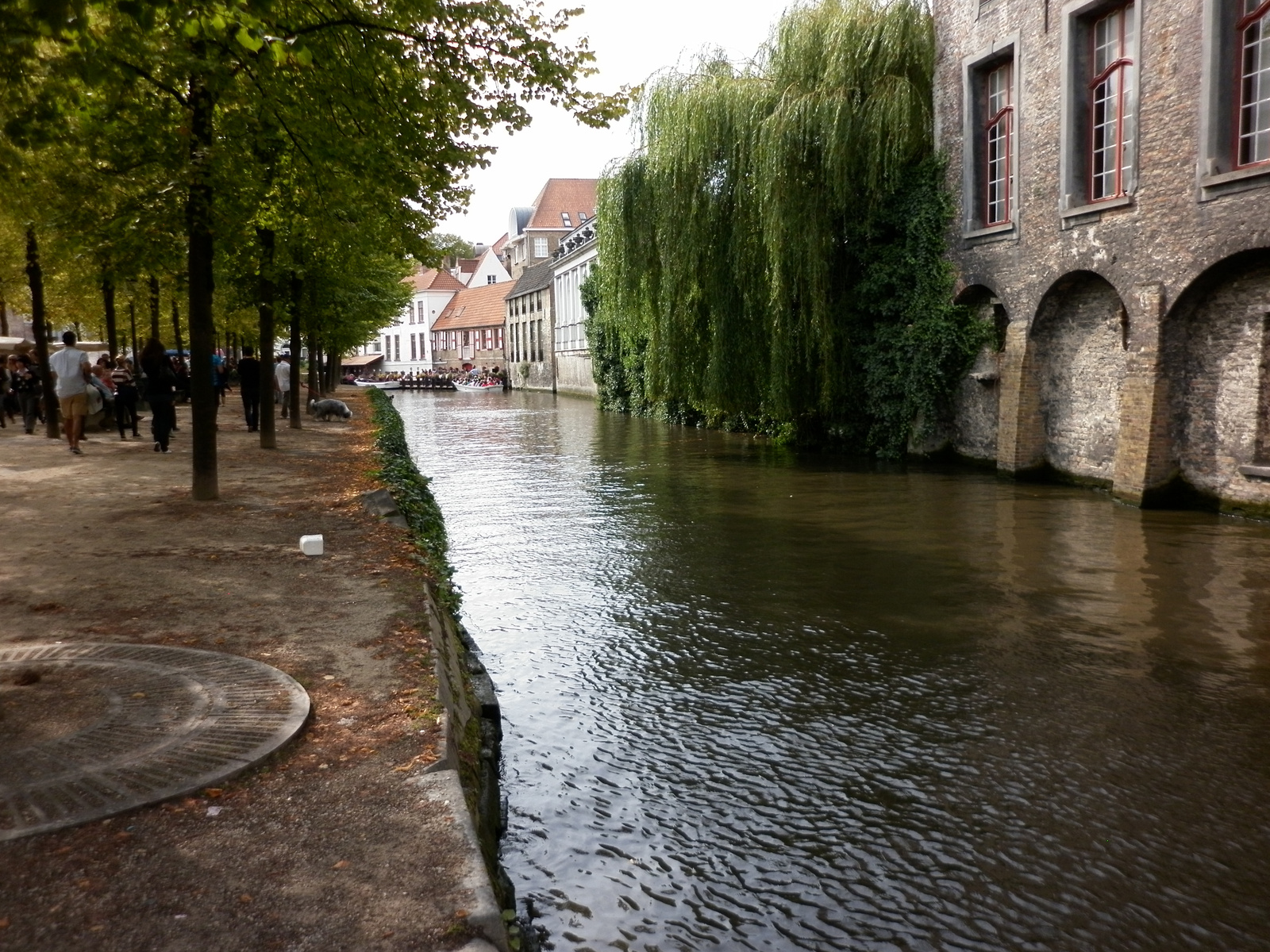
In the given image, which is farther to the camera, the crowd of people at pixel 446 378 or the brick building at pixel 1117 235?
the crowd of people at pixel 446 378

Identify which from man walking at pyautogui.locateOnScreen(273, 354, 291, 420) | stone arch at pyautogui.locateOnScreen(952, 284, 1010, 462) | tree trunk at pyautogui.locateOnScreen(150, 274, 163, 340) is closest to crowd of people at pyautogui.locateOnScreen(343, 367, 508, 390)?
man walking at pyautogui.locateOnScreen(273, 354, 291, 420)

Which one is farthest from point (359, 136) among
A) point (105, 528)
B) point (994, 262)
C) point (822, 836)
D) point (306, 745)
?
point (994, 262)

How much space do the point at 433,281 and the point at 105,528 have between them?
308ft

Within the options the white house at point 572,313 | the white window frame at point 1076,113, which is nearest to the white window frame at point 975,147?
the white window frame at point 1076,113

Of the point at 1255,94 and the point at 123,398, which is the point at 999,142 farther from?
the point at 123,398

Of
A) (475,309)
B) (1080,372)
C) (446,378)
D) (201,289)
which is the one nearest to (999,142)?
(1080,372)

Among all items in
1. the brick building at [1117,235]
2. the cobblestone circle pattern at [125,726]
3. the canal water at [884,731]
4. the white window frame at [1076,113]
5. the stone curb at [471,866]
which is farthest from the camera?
the white window frame at [1076,113]

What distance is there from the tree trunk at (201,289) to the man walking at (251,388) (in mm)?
9176

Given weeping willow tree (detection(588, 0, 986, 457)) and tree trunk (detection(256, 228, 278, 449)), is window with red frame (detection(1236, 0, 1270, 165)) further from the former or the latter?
tree trunk (detection(256, 228, 278, 449))

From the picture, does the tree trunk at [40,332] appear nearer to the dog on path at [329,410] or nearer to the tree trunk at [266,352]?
the tree trunk at [266,352]

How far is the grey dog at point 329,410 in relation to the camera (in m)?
26.9

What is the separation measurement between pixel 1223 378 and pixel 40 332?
59.9ft

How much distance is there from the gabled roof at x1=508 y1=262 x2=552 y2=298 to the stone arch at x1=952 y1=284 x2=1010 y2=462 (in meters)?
47.3

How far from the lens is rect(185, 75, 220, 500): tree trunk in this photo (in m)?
10.5
